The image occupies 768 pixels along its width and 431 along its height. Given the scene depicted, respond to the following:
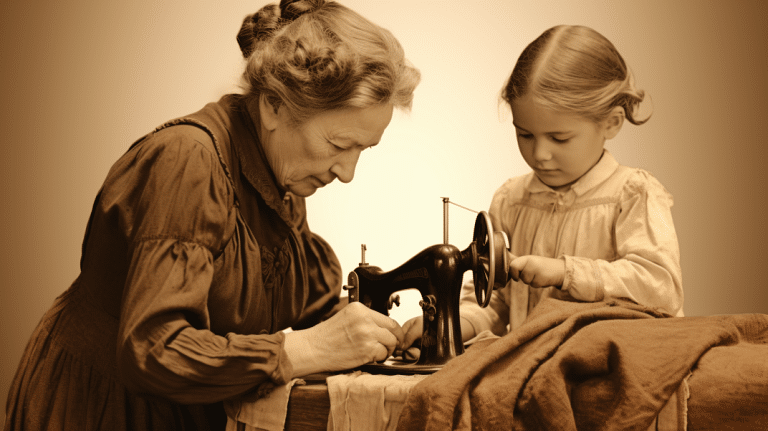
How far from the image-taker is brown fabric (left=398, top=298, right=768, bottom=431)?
967mm

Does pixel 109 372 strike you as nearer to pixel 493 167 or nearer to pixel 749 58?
pixel 493 167

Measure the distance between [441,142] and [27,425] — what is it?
1.51 metres

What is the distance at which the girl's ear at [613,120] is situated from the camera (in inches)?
63.3

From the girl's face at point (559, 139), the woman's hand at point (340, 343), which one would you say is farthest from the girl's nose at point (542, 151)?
the woman's hand at point (340, 343)

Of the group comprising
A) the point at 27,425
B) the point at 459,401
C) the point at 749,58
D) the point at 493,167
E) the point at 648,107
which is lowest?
the point at 27,425

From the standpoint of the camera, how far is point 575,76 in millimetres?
1571

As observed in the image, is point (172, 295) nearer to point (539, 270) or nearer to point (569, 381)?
point (569, 381)

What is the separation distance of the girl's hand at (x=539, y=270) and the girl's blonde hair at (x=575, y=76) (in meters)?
0.34

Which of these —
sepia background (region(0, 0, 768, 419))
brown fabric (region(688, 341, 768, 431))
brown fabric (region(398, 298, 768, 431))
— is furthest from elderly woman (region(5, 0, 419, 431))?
sepia background (region(0, 0, 768, 419))

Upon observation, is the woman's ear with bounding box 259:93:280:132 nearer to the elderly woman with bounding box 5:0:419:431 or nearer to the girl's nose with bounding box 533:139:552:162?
the elderly woman with bounding box 5:0:419:431

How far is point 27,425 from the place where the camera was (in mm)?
1286

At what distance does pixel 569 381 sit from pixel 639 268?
520 millimetres

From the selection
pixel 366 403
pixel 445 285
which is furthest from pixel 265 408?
pixel 445 285

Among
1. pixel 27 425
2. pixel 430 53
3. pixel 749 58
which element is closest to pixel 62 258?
pixel 27 425
